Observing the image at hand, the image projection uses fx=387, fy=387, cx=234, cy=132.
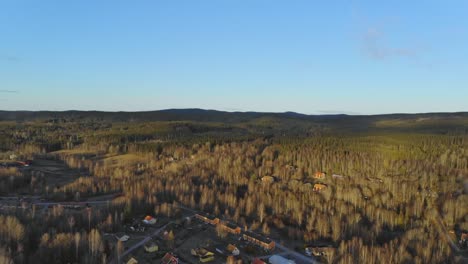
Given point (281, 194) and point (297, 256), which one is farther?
point (281, 194)

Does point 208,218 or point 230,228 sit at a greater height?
point 230,228

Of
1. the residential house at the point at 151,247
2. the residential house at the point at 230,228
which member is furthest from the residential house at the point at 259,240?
the residential house at the point at 151,247

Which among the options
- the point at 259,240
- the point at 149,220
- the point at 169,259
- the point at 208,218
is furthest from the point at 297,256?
the point at 149,220

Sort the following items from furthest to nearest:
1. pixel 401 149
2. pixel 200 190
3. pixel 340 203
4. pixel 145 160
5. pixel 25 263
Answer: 1. pixel 145 160
2. pixel 401 149
3. pixel 200 190
4. pixel 340 203
5. pixel 25 263

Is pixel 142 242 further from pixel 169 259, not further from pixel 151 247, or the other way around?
pixel 169 259

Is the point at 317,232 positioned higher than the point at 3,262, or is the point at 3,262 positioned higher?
the point at 3,262

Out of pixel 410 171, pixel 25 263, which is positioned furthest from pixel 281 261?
pixel 410 171

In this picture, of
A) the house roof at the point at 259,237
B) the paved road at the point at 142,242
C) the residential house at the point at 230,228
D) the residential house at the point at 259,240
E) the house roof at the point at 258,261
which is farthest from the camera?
the residential house at the point at 230,228

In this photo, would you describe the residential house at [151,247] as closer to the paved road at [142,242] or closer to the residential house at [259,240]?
the paved road at [142,242]

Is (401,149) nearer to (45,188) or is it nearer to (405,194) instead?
(405,194)
